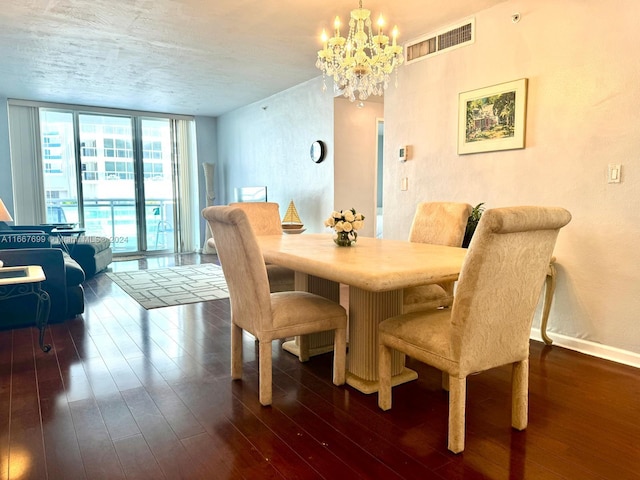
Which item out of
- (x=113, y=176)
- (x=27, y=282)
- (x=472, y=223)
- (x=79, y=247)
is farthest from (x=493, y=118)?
(x=113, y=176)

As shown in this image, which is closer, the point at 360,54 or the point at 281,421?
the point at 281,421

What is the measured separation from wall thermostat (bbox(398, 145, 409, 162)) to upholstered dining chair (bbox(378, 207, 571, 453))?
2.52 m

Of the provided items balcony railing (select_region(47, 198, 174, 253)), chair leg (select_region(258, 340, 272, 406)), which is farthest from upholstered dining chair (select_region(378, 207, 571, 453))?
balcony railing (select_region(47, 198, 174, 253))

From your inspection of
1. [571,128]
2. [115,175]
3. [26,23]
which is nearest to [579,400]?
[571,128]

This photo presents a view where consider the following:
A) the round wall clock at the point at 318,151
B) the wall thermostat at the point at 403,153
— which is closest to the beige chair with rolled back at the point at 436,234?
the wall thermostat at the point at 403,153

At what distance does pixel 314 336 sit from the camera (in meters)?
2.89

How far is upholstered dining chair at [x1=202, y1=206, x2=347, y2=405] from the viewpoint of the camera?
82.4 inches

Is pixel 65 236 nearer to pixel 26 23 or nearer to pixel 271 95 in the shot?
pixel 26 23

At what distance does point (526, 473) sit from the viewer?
163cm

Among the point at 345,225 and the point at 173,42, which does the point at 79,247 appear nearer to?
the point at 173,42

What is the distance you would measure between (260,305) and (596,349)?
229 cm

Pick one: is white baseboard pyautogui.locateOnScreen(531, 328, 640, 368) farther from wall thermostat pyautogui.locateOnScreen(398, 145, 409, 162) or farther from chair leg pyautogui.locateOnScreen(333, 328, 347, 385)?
wall thermostat pyautogui.locateOnScreen(398, 145, 409, 162)

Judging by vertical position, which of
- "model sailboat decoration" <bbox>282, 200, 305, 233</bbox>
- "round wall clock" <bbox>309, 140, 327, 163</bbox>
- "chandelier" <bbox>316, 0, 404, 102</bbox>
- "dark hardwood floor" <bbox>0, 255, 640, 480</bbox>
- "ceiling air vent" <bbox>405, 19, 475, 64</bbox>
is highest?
"ceiling air vent" <bbox>405, 19, 475, 64</bbox>

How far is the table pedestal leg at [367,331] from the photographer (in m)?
2.33
